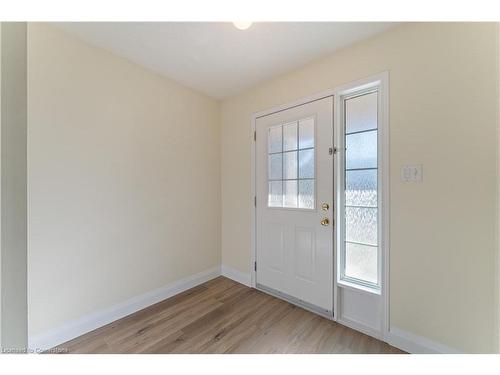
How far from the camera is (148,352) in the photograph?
1.44 m

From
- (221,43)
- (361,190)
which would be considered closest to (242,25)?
(221,43)

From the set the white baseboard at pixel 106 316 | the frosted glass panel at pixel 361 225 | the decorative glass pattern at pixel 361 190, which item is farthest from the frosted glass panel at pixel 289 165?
the white baseboard at pixel 106 316

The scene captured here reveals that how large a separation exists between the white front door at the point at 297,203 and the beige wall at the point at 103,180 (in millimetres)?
831

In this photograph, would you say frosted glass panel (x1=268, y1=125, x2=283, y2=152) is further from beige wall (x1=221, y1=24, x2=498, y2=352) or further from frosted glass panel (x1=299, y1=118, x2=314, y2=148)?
beige wall (x1=221, y1=24, x2=498, y2=352)

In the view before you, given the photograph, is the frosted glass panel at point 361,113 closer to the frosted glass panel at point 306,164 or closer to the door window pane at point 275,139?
the frosted glass panel at point 306,164

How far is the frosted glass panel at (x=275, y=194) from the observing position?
220cm

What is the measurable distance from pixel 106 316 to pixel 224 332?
1.03 m

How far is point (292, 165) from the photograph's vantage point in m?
2.09

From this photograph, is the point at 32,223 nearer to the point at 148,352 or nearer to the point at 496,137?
the point at 148,352

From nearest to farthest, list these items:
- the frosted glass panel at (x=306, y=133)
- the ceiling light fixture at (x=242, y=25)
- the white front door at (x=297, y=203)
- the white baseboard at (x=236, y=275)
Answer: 1. the ceiling light fixture at (x=242, y=25)
2. the white front door at (x=297, y=203)
3. the frosted glass panel at (x=306, y=133)
4. the white baseboard at (x=236, y=275)

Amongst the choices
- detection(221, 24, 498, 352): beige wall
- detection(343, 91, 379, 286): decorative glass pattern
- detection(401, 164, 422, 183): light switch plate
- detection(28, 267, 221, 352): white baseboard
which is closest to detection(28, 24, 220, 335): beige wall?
detection(28, 267, 221, 352): white baseboard

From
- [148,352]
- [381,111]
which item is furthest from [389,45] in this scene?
[148,352]

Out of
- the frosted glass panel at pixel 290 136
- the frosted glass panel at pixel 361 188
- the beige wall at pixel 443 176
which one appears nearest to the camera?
the beige wall at pixel 443 176

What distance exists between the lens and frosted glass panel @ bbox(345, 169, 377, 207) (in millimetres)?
1654
